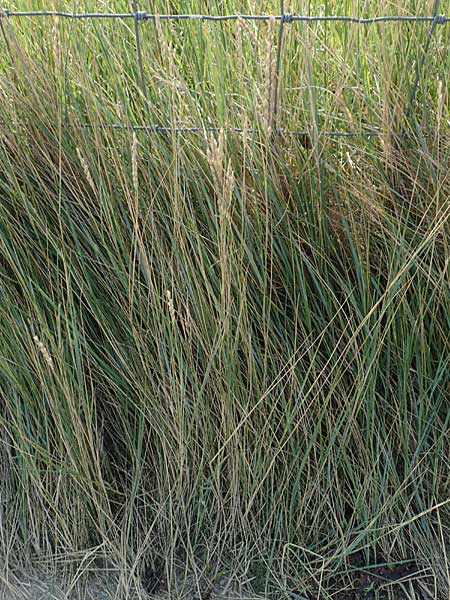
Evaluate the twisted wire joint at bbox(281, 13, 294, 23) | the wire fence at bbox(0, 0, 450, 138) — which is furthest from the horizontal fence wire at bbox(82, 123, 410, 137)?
the twisted wire joint at bbox(281, 13, 294, 23)

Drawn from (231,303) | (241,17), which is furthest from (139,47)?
(231,303)

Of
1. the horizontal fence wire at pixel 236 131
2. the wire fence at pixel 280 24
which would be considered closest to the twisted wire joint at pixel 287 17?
the wire fence at pixel 280 24

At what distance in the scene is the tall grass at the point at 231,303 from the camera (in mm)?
1493

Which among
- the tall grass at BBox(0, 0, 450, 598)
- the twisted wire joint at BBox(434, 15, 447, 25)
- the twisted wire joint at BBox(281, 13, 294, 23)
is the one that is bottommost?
the tall grass at BBox(0, 0, 450, 598)

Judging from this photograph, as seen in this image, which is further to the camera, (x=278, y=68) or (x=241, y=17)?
(x=278, y=68)

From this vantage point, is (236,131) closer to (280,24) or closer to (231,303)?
(280,24)

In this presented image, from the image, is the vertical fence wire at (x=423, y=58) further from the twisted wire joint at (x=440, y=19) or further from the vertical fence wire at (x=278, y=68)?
the vertical fence wire at (x=278, y=68)

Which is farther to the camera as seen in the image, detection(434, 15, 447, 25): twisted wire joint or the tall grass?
the tall grass

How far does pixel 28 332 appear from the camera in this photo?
160 centimetres

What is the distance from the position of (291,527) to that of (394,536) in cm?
23

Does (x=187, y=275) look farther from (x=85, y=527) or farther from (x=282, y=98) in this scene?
(x=85, y=527)

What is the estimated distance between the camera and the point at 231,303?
1.49 metres

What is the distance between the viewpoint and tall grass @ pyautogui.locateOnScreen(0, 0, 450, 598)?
4.90 feet

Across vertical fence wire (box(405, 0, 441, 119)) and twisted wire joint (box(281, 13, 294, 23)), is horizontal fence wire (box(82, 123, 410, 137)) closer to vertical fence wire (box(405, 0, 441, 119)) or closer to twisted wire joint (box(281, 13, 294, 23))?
vertical fence wire (box(405, 0, 441, 119))
